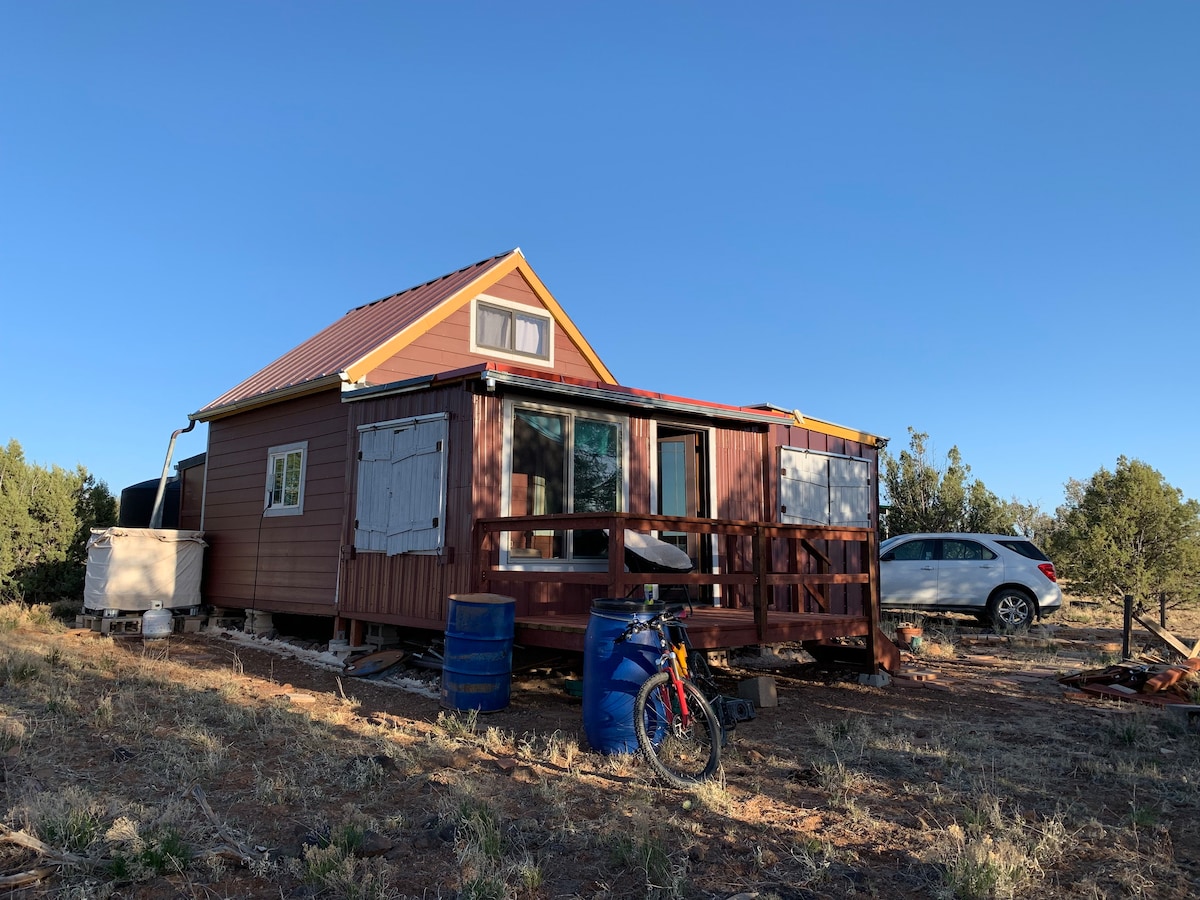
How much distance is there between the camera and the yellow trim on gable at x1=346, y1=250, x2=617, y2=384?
33.9 ft

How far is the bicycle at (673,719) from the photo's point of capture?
4859mm

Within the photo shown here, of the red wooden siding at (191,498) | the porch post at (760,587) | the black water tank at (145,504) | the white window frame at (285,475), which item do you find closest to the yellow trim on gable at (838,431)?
the porch post at (760,587)

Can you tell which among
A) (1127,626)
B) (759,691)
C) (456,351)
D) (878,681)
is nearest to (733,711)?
(759,691)

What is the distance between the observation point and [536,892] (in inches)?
132

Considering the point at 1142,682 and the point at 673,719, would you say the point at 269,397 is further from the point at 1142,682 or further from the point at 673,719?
the point at 1142,682

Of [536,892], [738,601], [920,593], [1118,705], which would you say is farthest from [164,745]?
[920,593]

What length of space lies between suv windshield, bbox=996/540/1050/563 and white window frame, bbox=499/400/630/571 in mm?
7097

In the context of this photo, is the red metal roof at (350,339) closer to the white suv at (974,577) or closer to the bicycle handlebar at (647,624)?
the bicycle handlebar at (647,624)

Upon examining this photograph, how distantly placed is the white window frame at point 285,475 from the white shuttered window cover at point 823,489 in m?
6.14

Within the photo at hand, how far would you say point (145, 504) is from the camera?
52.9ft

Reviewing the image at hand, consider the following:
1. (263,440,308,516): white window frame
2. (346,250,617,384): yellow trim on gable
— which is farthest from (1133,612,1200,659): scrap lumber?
(263,440,308,516): white window frame

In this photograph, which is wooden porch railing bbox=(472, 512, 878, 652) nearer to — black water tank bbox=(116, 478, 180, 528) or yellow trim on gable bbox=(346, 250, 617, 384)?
yellow trim on gable bbox=(346, 250, 617, 384)

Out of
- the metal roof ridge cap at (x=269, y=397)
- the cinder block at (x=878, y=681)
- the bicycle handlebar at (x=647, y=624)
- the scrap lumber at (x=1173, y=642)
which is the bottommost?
the cinder block at (x=878, y=681)

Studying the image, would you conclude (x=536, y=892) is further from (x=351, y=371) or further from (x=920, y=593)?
(x=920, y=593)
